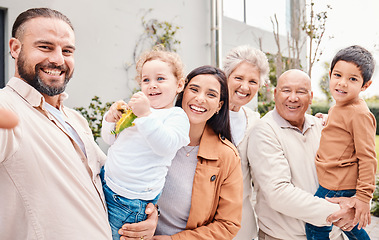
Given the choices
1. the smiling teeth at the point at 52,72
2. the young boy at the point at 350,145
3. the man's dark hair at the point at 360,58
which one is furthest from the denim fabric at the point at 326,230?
the smiling teeth at the point at 52,72

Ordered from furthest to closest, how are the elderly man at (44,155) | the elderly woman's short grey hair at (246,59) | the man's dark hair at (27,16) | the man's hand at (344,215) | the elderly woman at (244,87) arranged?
the elderly woman's short grey hair at (246,59), the elderly woman at (244,87), the man's hand at (344,215), the man's dark hair at (27,16), the elderly man at (44,155)

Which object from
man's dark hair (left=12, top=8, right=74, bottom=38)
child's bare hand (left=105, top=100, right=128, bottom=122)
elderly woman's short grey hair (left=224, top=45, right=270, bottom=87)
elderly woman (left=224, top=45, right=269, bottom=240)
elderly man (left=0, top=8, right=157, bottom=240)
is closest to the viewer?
elderly man (left=0, top=8, right=157, bottom=240)

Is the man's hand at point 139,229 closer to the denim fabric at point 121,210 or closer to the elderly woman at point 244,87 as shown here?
the denim fabric at point 121,210

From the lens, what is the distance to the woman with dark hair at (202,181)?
66.7 inches

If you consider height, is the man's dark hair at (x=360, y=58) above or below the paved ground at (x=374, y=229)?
above

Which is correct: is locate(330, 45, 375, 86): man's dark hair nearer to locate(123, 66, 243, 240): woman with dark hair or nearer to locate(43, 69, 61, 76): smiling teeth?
locate(123, 66, 243, 240): woman with dark hair

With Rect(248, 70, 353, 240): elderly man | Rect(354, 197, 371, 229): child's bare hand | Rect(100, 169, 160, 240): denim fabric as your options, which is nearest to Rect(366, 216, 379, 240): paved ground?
Rect(248, 70, 353, 240): elderly man

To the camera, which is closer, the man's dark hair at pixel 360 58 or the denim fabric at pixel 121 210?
the denim fabric at pixel 121 210

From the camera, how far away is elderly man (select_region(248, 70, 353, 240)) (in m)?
1.84

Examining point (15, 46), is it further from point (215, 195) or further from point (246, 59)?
point (246, 59)

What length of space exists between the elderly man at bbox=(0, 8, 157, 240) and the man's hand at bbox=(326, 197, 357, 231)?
1069mm

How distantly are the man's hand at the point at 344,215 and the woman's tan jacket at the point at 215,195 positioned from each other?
567 mm

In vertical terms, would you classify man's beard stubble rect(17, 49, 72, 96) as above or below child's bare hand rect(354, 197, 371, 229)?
above

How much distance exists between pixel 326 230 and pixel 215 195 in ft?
2.43
